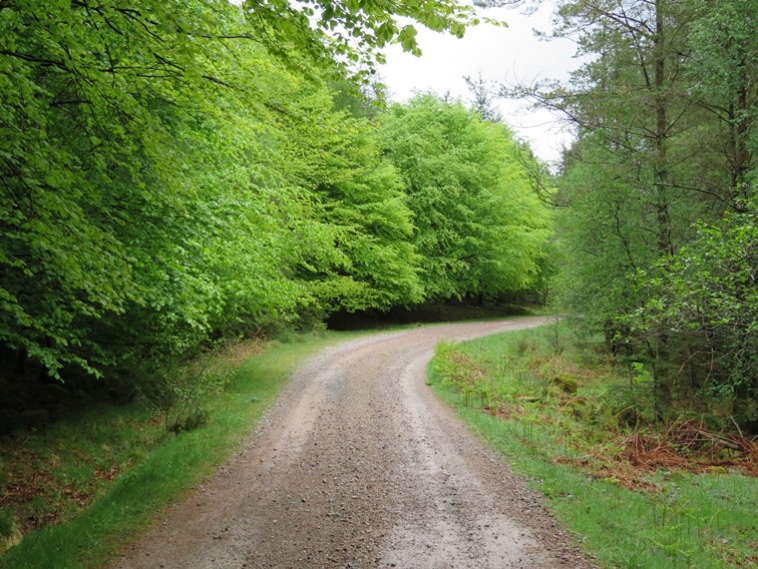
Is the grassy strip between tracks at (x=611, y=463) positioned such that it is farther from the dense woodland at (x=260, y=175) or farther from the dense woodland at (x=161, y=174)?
the dense woodland at (x=161, y=174)

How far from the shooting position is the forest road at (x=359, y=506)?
5.45m

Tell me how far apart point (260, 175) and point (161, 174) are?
6.00 metres

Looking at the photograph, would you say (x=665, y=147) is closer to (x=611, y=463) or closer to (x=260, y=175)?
(x=611, y=463)

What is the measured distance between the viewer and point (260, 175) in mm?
12555

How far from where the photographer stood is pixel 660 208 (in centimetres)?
1277

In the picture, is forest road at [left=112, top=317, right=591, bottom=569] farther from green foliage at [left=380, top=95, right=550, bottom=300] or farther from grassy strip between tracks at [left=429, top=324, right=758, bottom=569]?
green foliage at [left=380, top=95, right=550, bottom=300]

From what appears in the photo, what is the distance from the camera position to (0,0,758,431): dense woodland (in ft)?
18.1

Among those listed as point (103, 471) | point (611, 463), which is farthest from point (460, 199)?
point (103, 471)

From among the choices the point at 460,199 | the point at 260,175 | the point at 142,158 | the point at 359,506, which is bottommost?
the point at 359,506

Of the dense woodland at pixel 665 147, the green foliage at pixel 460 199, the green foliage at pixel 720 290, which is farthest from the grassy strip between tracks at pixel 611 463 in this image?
the green foliage at pixel 460 199

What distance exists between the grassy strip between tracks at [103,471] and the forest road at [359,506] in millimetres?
375

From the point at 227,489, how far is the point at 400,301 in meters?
21.5

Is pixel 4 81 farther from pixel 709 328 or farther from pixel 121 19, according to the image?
pixel 709 328

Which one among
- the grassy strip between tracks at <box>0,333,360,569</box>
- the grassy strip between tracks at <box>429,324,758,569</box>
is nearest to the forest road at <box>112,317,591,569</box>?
the grassy strip between tracks at <box>0,333,360,569</box>
